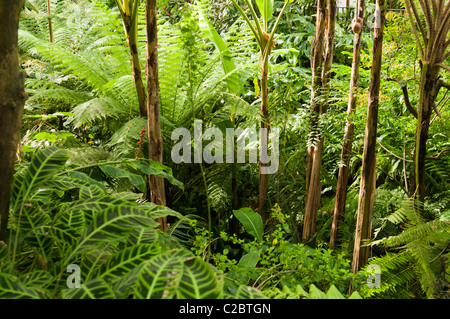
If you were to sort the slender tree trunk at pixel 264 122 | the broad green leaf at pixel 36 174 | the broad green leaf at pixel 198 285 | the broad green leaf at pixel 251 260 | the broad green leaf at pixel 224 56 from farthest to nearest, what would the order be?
1. the broad green leaf at pixel 224 56
2. the slender tree trunk at pixel 264 122
3. the broad green leaf at pixel 251 260
4. the broad green leaf at pixel 36 174
5. the broad green leaf at pixel 198 285

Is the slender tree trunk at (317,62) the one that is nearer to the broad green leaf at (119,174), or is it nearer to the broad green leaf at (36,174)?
the broad green leaf at (119,174)

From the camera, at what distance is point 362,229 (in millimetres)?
1252

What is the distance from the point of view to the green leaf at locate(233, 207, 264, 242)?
1.57 m

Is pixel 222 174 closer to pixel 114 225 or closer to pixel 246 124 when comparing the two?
pixel 246 124

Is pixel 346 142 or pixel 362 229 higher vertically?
pixel 346 142

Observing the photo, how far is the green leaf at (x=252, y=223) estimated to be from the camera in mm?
1565

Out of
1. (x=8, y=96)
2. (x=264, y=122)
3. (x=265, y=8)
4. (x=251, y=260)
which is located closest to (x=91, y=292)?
(x=8, y=96)

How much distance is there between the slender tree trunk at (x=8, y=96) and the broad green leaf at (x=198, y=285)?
347 mm

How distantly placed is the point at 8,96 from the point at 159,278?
15.5 inches

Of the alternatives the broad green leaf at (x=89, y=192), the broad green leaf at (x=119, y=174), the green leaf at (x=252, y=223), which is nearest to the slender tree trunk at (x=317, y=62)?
the green leaf at (x=252, y=223)

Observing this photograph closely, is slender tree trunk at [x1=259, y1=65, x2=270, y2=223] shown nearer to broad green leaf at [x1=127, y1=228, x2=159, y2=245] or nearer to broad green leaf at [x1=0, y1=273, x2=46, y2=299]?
broad green leaf at [x1=127, y1=228, x2=159, y2=245]

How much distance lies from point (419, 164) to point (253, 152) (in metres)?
1.04

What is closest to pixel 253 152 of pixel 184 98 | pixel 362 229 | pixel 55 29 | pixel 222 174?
pixel 222 174
